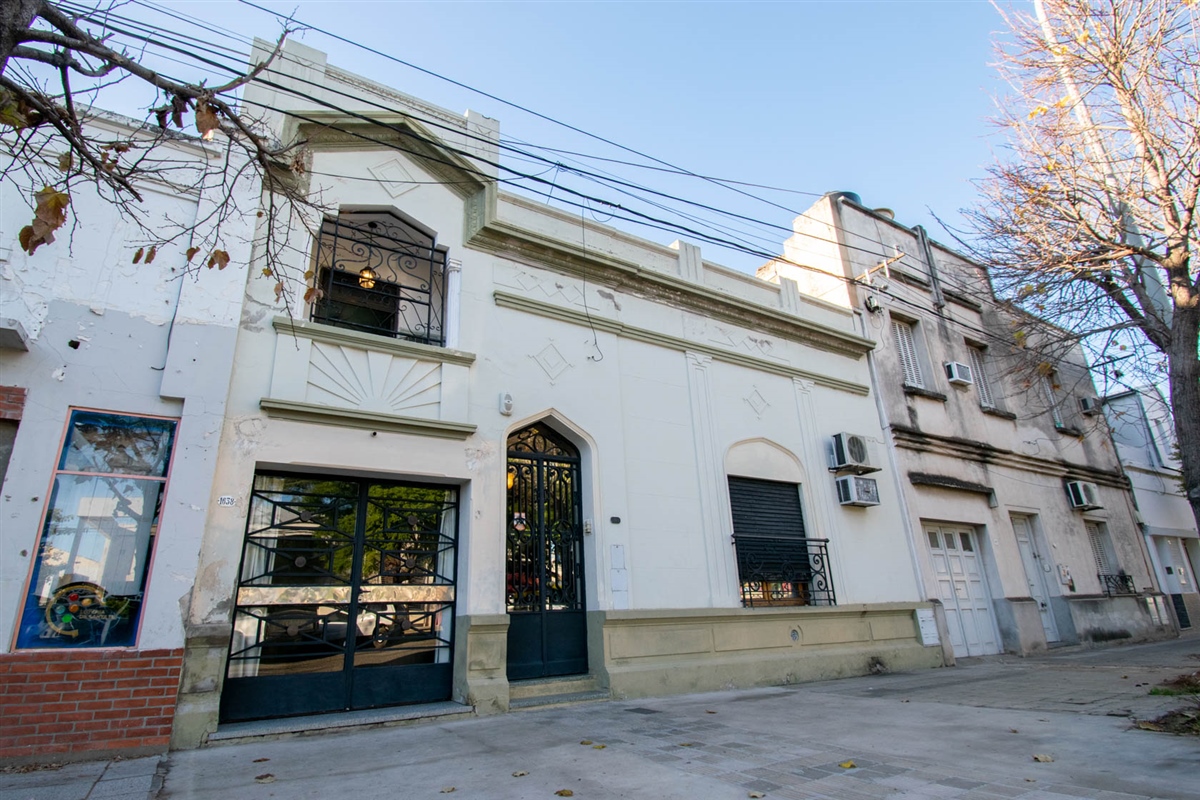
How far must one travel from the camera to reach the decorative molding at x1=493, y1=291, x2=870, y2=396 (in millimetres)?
8227

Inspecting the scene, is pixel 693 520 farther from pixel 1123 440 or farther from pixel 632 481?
pixel 1123 440

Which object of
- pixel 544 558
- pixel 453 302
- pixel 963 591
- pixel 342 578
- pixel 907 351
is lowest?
pixel 963 591

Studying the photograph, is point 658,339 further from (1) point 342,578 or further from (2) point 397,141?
(1) point 342,578

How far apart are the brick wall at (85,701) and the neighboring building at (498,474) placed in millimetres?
197

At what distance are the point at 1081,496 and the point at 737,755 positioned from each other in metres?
13.3

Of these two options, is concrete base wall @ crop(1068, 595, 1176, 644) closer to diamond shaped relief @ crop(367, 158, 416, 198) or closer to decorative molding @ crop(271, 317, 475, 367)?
decorative molding @ crop(271, 317, 475, 367)

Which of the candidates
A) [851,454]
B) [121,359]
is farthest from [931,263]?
[121,359]

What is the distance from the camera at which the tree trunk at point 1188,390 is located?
882 cm

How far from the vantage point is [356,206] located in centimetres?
750

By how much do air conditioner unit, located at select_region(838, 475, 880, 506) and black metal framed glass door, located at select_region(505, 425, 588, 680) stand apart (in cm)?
481

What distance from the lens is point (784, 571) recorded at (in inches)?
362

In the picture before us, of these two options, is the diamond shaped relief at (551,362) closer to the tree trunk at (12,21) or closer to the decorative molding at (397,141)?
the decorative molding at (397,141)

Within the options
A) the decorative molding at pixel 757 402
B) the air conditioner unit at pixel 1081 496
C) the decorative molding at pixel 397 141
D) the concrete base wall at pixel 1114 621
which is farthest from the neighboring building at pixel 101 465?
the air conditioner unit at pixel 1081 496

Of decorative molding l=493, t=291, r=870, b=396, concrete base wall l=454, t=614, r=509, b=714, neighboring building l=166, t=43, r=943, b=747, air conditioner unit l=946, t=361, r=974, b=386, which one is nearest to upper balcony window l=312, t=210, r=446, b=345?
neighboring building l=166, t=43, r=943, b=747
